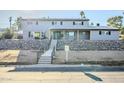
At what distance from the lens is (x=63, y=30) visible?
15906mm

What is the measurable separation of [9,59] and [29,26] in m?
5.58

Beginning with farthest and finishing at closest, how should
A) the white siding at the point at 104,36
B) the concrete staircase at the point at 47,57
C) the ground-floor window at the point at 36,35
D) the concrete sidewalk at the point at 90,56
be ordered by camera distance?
1. the ground-floor window at the point at 36,35
2. the white siding at the point at 104,36
3. the concrete sidewalk at the point at 90,56
4. the concrete staircase at the point at 47,57

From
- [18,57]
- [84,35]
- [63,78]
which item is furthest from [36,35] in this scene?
[63,78]

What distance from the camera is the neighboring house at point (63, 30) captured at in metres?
15.0

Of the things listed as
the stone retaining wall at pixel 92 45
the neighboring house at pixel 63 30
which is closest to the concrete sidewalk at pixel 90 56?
the stone retaining wall at pixel 92 45

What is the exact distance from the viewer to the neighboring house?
15023 mm

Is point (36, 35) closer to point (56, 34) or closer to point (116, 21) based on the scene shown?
point (56, 34)

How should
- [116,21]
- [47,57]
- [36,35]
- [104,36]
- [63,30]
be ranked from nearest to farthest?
[47,57]
[116,21]
[104,36]
[36,35]
[63,30]

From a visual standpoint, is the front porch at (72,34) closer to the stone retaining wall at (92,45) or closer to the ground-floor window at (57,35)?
the ground-floor window at (57,35)
